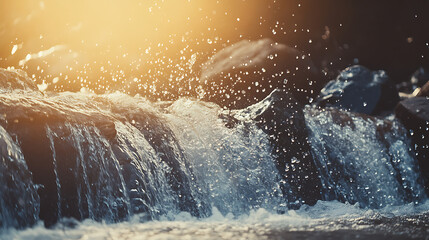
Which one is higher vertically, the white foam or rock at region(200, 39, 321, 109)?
rock at region(200, 39, 321, 109)

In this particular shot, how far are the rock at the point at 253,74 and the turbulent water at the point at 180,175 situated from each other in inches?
36.4

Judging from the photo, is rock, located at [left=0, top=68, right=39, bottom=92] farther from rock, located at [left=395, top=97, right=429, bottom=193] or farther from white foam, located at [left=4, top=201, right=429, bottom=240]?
rock, located at [left=395, top=97, right=429, bottom=193]

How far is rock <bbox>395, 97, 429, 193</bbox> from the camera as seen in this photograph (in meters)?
6.17

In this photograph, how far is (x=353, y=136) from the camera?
6.13 meters

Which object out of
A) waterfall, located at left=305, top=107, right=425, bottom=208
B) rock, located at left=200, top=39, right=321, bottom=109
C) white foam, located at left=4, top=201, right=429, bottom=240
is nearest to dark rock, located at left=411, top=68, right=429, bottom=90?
rock, located at left=200, top=39, right=321, bottom=109

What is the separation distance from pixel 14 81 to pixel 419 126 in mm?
4888

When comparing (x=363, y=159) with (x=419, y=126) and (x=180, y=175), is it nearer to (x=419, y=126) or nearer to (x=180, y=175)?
(x=419, y=126)

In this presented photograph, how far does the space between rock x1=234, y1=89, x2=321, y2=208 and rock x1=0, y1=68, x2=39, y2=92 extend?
2.33 meters

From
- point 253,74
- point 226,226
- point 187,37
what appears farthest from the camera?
point 187,37

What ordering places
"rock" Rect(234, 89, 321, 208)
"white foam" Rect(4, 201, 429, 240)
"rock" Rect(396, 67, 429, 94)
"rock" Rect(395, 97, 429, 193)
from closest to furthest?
Answer: "white foam" Rect(4, 201, 429, 240)
"rock" Rect(234, 89, 321, 208)
"rock" Rect(395, 97, 429, 193)
"rock" Rect(396, 67, 429, 94)

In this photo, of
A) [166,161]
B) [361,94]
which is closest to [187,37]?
[361,94]

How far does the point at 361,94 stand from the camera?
8133mm

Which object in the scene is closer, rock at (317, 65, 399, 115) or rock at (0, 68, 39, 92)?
rock at (0, 68, 39, 92)

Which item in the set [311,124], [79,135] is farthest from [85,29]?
[79,135]
